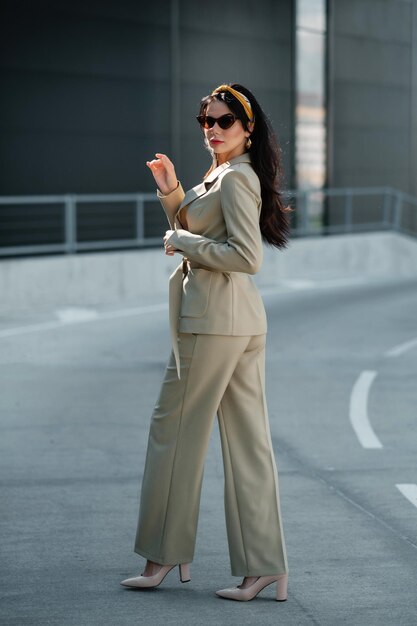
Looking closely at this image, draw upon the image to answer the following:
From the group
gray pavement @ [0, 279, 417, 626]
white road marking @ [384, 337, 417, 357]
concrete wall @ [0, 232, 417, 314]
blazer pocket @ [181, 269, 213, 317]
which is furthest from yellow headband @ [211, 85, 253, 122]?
concrete wall @ [0, 232, 417, 314]

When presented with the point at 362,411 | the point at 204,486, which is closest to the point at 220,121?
the point at 204,486

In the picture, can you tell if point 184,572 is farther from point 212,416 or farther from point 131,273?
point 131,273

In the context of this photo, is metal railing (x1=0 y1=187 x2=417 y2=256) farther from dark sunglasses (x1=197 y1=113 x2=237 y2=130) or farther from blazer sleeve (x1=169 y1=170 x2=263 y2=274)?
blazer sleeve (x1=169 y1=170 x2=263 y2=274)

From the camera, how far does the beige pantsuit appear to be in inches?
216

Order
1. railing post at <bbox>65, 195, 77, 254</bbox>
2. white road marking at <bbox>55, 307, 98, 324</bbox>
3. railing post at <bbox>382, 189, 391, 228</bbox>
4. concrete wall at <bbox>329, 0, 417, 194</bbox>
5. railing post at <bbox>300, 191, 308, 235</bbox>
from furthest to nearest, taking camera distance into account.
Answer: concrete wall at <bbox>329, 0, 417, 194</bbox> → railing post at <bbox>382, 189, 391, 228</bbox> → railing post at <bbox>300, 191, 308, 235</bbox> → railing post at <bbox>65, 195, 77, 254</bbox> → white road marking at <bbox>55, 307, 98, 324</bbox>

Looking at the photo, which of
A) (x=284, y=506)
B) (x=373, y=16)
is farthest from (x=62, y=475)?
(x=373, y=16)

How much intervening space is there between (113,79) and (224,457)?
21.0m

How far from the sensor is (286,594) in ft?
18.4

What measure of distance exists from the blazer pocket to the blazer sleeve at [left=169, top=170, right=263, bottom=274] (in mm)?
100

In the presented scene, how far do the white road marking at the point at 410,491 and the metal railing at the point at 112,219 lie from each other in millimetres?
11723

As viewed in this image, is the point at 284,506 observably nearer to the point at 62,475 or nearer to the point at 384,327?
the point at 62,475

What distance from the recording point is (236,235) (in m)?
5.36

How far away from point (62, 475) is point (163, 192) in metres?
2.90

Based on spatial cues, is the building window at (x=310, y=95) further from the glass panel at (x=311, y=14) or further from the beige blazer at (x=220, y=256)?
the beige blazer at (x=220, y=256)
